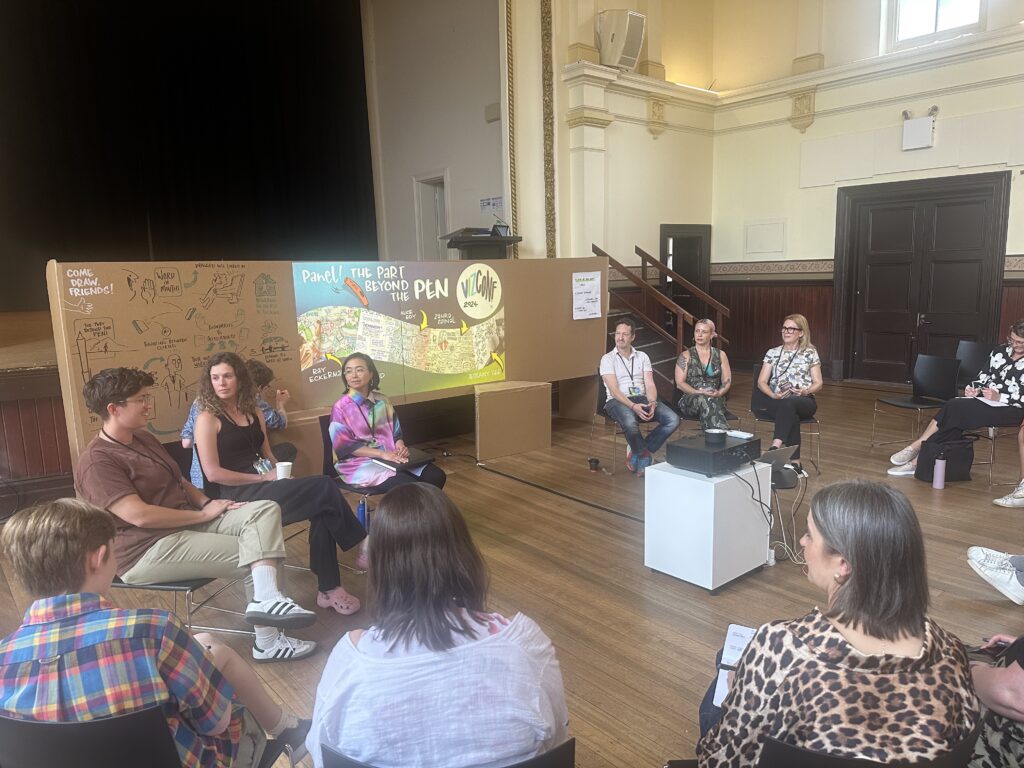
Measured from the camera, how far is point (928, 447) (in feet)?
14.8

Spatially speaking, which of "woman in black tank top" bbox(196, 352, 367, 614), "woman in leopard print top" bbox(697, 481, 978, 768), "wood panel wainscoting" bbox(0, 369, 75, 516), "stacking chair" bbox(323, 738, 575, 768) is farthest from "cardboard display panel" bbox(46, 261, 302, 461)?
"woman in leopard print top" bbox(697, 481, 978, 768)

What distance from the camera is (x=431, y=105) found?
28.2 feet

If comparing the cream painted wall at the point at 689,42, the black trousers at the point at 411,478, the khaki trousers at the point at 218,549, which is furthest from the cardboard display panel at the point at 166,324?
the cream painted wall at the point at 689,42

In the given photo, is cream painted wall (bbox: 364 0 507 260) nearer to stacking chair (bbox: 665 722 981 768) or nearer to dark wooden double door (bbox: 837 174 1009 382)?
dark wooden double door (bbox: 837 174 1009 382)

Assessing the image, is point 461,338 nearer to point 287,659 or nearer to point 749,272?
point 287,659

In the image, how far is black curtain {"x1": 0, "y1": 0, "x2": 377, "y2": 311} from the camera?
6277mm

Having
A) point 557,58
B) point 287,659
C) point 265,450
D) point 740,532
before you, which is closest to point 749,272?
point 557,58

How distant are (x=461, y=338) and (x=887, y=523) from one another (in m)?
4.22

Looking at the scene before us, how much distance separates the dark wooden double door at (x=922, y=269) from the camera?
695 centimetres

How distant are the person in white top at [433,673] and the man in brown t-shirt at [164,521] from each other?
1357 mm

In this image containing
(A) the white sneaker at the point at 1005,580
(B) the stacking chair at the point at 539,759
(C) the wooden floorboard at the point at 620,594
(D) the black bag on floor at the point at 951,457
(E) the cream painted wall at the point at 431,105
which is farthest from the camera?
(E) the cream painted wall at the point at 431,105

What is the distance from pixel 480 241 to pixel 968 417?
424cm

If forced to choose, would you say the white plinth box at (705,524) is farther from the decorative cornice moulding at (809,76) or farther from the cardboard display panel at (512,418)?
the decorative cornice moulding at (809,76)

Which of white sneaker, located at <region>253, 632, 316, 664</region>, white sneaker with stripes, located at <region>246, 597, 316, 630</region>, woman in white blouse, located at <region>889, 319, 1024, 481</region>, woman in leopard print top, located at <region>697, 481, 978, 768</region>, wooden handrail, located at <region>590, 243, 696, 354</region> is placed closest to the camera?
woman in leopard print top, located at <region>697, 481, 978, 768</region>
